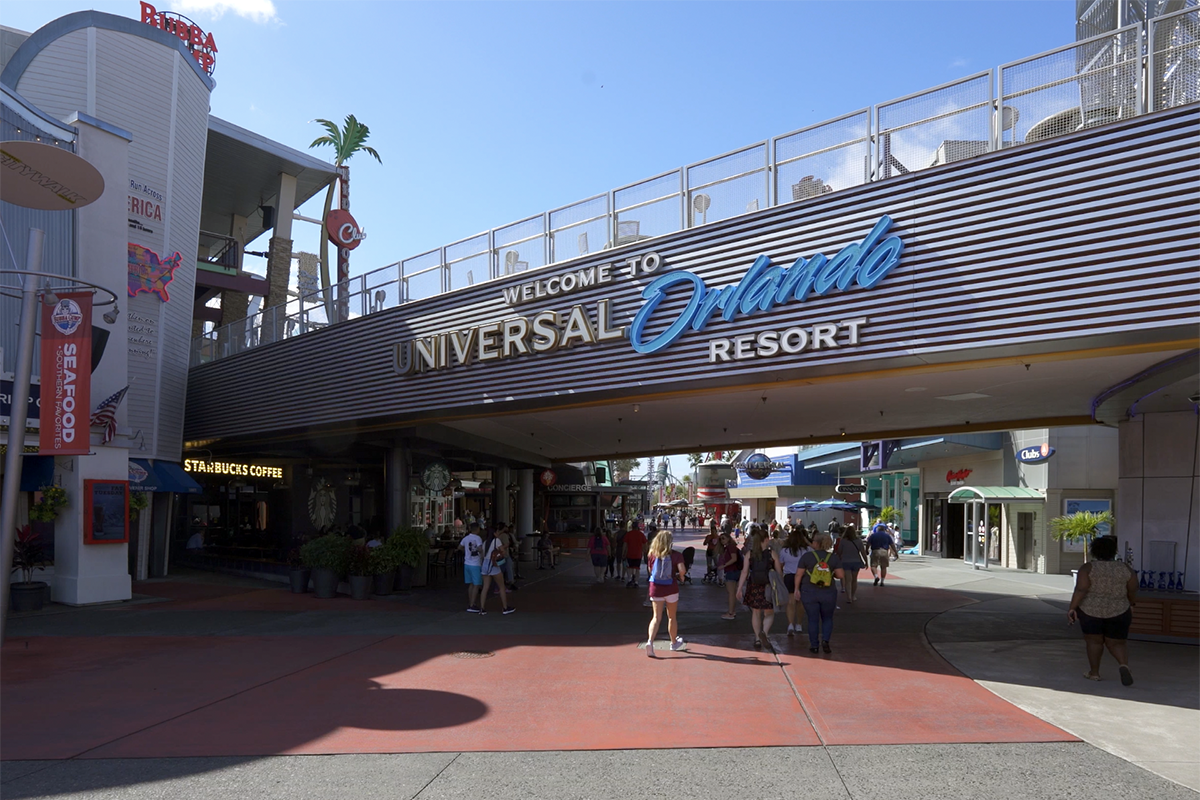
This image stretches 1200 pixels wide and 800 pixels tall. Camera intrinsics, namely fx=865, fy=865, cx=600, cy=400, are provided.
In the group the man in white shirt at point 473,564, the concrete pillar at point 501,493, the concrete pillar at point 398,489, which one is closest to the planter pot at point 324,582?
the concrete pillar at point 398,489

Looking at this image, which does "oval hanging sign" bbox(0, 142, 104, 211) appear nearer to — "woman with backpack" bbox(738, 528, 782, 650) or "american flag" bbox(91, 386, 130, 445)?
"american flag" bbox(91, 386, 130, 445)

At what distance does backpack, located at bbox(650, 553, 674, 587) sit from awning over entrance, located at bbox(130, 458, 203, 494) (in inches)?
562

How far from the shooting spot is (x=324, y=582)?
17891mm

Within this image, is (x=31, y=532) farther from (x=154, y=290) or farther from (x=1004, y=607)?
(x=1004, y=607)

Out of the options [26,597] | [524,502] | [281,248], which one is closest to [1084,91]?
[26,597]

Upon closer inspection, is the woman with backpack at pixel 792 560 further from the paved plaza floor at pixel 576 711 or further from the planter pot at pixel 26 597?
the planter pot at pixel 26 597

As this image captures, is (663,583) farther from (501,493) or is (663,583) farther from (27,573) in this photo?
(501,493)

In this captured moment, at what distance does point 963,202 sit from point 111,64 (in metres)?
20.0

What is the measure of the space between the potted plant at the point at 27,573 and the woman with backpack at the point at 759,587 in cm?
1302

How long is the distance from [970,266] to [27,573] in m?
17.8

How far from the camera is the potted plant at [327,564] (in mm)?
17875

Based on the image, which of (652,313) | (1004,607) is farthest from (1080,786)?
(1004,607)

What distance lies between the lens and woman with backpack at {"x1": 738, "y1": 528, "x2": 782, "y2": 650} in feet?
38.1

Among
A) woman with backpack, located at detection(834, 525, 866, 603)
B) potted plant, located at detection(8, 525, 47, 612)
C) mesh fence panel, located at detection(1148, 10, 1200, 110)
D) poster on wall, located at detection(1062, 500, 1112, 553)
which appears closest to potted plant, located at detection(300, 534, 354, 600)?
potted plant, located at detection(8, 525, 47, 612)
